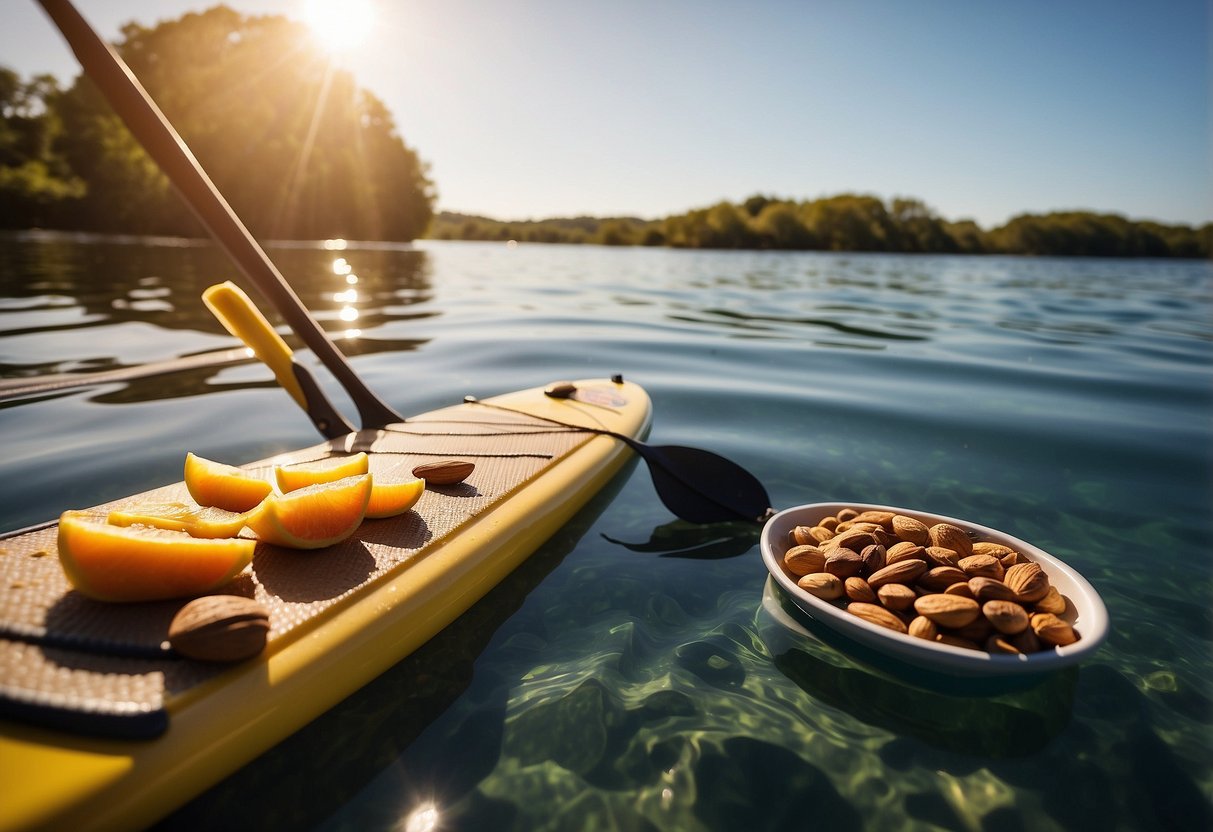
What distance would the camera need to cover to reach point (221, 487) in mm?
1994

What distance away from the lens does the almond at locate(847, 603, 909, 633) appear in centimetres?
164

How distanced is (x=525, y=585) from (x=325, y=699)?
963mm

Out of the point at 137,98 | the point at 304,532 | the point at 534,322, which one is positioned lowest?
the point at 534,322

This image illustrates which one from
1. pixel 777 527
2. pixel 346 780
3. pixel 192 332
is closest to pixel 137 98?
pixel 346 780

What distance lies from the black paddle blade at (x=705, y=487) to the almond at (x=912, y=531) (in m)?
0.83

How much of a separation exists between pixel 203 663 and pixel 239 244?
259 centimetres

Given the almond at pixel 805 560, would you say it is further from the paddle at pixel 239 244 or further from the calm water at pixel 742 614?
the paddle at pixel 239 244

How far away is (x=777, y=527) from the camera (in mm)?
2129

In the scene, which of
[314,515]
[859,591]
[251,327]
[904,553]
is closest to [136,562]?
[314,515]

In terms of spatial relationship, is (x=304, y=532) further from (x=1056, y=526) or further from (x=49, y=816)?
(x=1056, y=526)

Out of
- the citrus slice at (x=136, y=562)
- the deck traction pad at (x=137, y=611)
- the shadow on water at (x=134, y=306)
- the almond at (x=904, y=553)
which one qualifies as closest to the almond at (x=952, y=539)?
the almond at (x=904, y=553)

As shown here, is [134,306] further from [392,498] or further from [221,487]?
[392,498]

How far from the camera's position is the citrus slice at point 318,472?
201 cm

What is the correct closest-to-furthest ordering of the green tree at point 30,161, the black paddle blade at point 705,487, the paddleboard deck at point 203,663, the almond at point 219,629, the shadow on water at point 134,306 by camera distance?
the paddleboard deck at point 203,663
the almond at point 219,629
the black paddle blade at point 705,487
the shadow on water at point 134,306
the green tree at point 30,161
